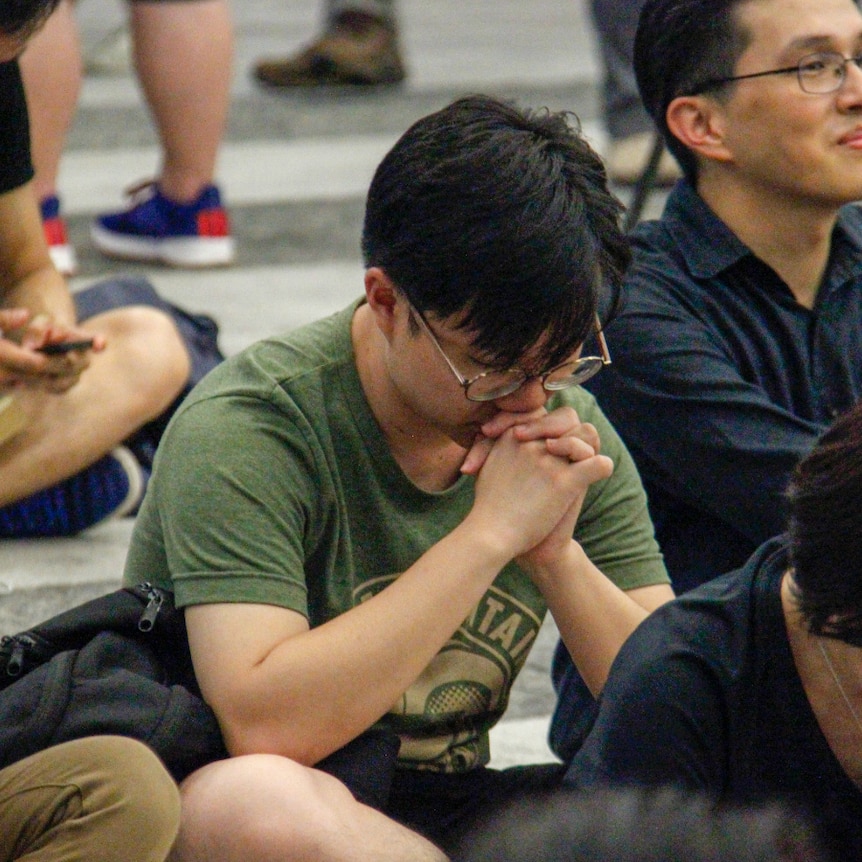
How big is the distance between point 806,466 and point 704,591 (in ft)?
0.76

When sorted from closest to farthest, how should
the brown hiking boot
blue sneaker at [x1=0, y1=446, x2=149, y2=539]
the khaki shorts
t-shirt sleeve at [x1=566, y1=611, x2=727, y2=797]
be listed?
t-shirt sleeve at [x1=566, y1=611, x2=727, y2=797] < the khaki shorts < blue sneaker at [x1=0, y1=446, x2=149, y2=539] < the brown hiking boot

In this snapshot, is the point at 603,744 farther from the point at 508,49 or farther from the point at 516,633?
the point at 508,49

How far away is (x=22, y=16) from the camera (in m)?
2.52

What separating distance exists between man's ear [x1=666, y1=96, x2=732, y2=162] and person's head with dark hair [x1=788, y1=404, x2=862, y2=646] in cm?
109

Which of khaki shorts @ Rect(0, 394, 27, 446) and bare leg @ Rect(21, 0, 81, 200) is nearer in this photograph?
khaki shorts @ Rect(0, 394, 27, 446)

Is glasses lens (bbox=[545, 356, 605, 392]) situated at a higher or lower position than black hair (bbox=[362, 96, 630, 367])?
lower

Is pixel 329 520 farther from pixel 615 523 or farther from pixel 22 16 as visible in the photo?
pixel 22 16

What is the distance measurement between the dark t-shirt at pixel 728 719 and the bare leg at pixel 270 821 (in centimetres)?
26

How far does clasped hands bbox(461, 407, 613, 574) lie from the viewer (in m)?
2.05

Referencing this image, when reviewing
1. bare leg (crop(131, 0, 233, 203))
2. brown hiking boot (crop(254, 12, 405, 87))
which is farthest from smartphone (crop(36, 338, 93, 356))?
brown hiking boot (crop(254, 12, 405, 87))

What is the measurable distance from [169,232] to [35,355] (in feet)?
6.83

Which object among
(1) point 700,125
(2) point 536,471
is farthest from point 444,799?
(1) point 700,125

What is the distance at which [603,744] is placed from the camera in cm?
181

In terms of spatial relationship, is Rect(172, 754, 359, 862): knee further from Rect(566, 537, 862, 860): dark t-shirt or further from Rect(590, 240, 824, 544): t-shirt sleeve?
Rect(590, 240, 824, 544): t-shirt sleeve
